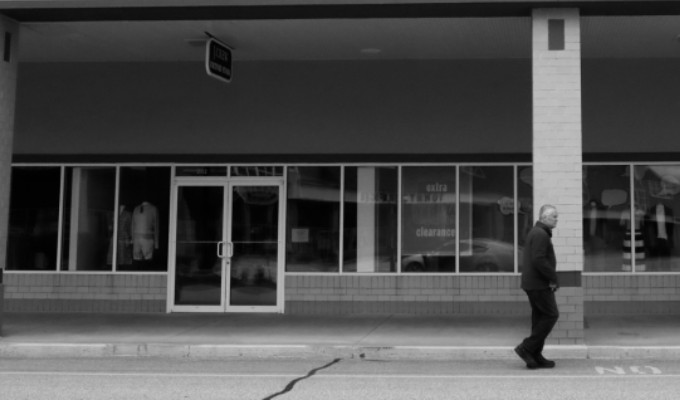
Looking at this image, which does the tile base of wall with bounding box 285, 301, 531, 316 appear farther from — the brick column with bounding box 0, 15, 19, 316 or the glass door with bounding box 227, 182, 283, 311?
the brick column with bounding box 0, 15, 19, 316

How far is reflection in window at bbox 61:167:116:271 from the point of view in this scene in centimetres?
1456

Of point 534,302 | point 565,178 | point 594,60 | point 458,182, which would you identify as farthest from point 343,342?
point 594,60

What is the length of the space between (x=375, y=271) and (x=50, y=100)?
291 inches

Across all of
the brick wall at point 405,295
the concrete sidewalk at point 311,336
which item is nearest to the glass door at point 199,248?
the concrete sidewalk at point 311,336

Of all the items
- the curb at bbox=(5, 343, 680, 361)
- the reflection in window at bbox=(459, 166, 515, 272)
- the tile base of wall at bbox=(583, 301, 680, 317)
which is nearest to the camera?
the curb at bbox=(5, 343, 680, 361)

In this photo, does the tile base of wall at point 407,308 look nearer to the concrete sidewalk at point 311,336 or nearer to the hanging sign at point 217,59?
the concrete sidewalk at point 311,336

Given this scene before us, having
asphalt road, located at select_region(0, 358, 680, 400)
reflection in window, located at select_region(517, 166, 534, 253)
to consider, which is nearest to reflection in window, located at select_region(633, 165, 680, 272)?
reflection in window, located at select_region(517, 166, 534, 253)

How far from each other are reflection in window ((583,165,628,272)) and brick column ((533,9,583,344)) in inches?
151

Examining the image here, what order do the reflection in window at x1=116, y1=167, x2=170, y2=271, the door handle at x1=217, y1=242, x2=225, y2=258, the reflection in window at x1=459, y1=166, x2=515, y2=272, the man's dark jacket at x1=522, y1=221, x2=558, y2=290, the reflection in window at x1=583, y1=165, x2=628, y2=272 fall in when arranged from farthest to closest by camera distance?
the reflection in window at x1=116, y1=167, x2=170, y2=271 < the door handle at x1=217, y1=242, x2=225, y2=258 < the reflection in window at x1=459, y1=166, x2=515, y2=272 < the reflection in window at x1=583, y1=165, x2=628, y2=272 < the man's dark jacket at x1=522, y1=221, x2=558, y2=290

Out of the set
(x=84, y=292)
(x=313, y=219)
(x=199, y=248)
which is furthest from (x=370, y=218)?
(x=84, y=292)

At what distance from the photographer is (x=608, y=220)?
1404cm

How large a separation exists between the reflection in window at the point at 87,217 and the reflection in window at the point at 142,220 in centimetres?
22

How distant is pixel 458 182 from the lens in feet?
46.5

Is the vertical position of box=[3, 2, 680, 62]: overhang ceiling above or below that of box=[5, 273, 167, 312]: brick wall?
above
